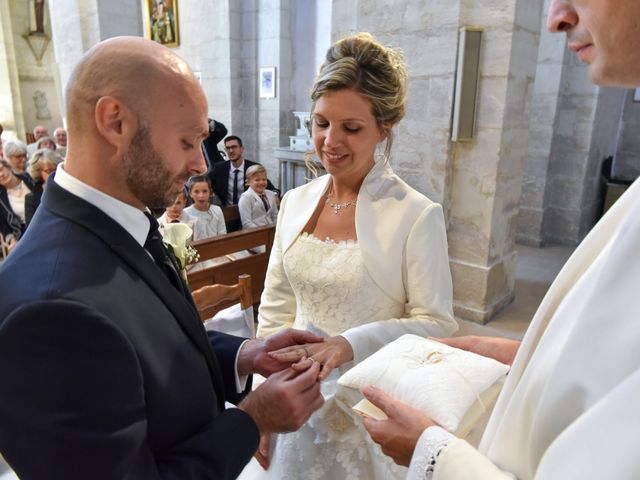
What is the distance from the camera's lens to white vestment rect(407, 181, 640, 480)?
2.09ft

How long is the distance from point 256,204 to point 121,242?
4276 millimetres

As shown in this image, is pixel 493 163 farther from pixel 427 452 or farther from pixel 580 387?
pixel 580 387

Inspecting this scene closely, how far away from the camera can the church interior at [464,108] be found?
401cm

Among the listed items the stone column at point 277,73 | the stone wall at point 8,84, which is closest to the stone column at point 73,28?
the stone column at point 277,73

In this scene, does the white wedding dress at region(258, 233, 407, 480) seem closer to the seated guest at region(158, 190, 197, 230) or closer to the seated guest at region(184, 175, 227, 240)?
the seated guest at region(158, 190, 197, 230)

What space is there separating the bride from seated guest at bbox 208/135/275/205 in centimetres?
440

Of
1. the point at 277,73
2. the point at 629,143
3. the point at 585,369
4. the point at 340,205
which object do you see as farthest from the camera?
the point at 277,73

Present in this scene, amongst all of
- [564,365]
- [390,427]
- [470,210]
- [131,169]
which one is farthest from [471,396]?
[470,210]

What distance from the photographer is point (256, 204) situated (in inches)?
206

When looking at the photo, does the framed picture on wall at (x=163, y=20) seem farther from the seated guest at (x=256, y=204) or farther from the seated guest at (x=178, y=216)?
the seated guest at (x=178, y=216)

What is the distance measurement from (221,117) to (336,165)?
25.0ft

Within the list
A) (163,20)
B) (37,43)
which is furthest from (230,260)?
(37,43)

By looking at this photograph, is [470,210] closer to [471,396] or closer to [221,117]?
[471,396]

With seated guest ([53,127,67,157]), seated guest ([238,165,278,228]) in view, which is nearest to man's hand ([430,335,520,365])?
seated guest ([238,165,278,228])
